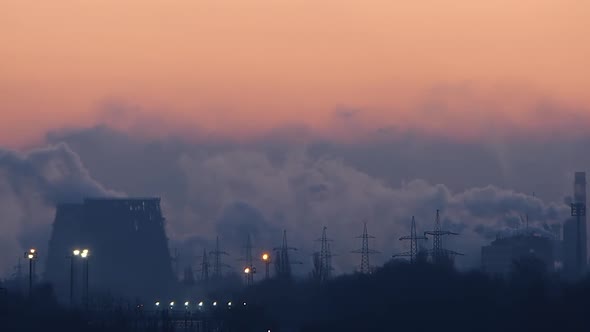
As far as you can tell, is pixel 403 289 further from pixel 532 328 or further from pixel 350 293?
pixel 532 328

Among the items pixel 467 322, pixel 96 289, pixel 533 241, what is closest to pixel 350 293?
pixel 467 322

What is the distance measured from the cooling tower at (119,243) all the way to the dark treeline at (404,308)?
4060cm

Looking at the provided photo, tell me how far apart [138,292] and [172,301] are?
3.47 m

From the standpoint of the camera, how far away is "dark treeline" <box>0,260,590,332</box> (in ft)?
164

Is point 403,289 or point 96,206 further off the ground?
point 96,206

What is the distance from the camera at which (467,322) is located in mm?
50375

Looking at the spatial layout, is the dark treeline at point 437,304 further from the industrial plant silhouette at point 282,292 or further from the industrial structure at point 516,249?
the industrial structure at point 516,249

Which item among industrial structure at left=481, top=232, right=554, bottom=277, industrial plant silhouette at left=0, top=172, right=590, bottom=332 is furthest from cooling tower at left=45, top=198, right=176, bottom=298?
industrial structure at left=481, top=232, right=554, bottom=277

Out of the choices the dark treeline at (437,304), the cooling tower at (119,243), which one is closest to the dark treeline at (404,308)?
the dark treeline at (437,304)

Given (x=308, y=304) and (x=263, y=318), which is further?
(x=308, y=304)

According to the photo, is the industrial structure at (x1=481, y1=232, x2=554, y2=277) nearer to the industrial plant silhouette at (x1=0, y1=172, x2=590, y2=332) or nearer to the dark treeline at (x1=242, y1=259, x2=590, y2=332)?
the industrial plant silhouette at (x1=0, y1=172, x2=590, y2=332)

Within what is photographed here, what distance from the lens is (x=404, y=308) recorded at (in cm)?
5497

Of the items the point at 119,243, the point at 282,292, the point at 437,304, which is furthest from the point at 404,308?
the point at 119,243

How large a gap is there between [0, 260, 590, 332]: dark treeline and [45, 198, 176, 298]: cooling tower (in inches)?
1598
